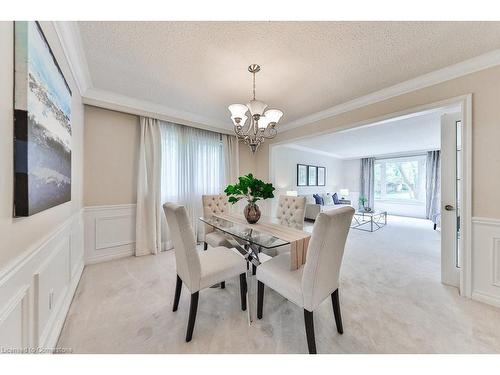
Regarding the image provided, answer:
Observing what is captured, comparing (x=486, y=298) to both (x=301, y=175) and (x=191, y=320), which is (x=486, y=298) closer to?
(x=191, y=320)

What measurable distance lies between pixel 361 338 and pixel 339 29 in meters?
2.34

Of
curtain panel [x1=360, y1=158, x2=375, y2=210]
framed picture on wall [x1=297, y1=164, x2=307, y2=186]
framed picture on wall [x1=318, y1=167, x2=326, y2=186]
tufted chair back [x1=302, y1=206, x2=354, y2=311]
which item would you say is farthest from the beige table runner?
curtain panel [x1=360, y1=158, x2=375, y2=210]

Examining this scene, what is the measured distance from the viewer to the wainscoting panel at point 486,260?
1762mm

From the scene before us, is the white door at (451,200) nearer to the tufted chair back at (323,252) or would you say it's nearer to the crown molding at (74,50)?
the tufted chair back at (323,252)

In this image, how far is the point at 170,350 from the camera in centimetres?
130

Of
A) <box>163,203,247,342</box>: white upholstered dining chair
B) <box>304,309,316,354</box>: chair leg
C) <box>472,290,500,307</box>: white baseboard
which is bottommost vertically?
<box>472,290,500,307</box>: white baseboard

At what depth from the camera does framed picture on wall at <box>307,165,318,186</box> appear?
655 centimetres

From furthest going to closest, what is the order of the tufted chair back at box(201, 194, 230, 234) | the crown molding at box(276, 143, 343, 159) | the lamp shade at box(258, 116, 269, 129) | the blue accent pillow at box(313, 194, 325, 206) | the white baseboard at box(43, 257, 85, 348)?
the blue accent pillow at box(313, 194, 325, 206)
the crown molding at box(276, 143, 343, 159)
the tufted chair back at box(201, 194, 230, 234)
the lamp shade at box(258, 116, 269, 129)
the white baseboard at box(43, 257, 85, 348)

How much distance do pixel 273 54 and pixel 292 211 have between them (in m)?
1.78

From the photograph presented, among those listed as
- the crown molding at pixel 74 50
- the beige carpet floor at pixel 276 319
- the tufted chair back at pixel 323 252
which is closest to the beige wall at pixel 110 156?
the crown molding at pixel 74 50

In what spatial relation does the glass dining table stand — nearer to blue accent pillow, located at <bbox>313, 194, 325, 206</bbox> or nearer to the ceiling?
the ceiling

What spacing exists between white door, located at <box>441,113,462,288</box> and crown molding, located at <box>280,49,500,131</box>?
500 millimetres

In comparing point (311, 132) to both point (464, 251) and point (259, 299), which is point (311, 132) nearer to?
point (464, 251)
